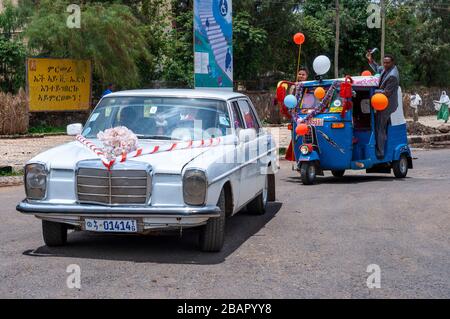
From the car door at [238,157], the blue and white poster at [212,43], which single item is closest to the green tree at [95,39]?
the blue and white poster at [212,43]

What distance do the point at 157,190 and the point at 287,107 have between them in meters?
7.43

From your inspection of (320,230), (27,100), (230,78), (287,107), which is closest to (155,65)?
(27,100)

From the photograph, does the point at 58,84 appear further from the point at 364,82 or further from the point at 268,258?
the point at 268,258

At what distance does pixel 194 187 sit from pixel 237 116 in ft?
7.37

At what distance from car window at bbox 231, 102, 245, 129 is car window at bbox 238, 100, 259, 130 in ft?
0.74

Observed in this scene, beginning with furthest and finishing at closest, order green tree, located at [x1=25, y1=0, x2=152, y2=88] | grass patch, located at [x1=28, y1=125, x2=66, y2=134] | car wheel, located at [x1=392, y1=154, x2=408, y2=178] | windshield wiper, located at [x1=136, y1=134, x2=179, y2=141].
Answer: green tree, located at [x1=25, y1=0, x2=152, y2=88]
grass patch, located at [x1=28, y1=125, x2=66, y2=134]
car wheel, located at [x1=392, y1=154, x2=408, y2=178]
windshield wiper, located at [x1=136, y1=134, x2=179, y2=141]

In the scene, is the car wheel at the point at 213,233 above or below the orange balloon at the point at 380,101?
below

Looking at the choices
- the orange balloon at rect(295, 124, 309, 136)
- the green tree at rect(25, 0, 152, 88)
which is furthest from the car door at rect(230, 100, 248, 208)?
the green tree at rect(25, 0, 152, 88)

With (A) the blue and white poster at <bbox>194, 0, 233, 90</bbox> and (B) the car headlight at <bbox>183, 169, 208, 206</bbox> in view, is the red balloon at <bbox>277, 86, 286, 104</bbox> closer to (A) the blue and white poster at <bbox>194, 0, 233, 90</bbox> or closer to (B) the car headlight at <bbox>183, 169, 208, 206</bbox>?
(A) the blue and white poster at <bbox>194, 0, 233, 90</bbox>

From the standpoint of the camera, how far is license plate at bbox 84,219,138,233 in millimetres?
6914

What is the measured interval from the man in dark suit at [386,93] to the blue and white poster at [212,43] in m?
5.16

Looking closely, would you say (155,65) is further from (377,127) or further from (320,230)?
(320,230)

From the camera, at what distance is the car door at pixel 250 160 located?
27.7 feet

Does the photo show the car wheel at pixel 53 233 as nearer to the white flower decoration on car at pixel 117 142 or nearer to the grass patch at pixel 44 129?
the white flower decoration on car at pixel 117 142
